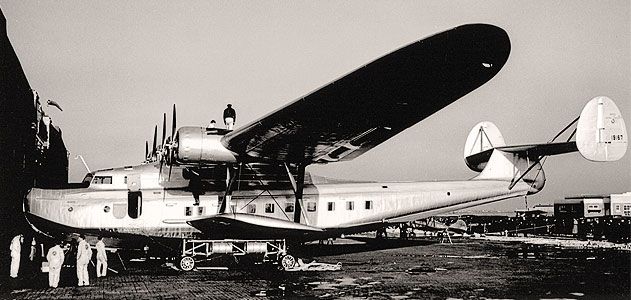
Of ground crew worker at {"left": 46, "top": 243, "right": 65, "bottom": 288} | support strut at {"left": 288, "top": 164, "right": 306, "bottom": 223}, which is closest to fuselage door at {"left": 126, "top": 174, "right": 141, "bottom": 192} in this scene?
ground crew worker at {"left": 46, "top": 243, "right": 65, "bottom": 288}

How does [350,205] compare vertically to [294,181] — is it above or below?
below

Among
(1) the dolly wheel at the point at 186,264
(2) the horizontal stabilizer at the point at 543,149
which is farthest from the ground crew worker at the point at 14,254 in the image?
(2) the horizontal stabilizer at the point at 543,149

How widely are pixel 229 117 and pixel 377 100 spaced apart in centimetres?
543

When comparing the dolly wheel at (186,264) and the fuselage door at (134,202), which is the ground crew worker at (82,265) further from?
the fuselage door at (134,202)

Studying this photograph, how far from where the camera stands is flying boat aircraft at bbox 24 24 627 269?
12.3 meters

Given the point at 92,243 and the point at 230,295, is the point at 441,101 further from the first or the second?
the point at 92,243

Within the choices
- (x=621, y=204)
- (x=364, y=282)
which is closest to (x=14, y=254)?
(x=364, y=282)

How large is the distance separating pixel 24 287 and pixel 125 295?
→ 3.03m

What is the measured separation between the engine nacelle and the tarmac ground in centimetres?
318

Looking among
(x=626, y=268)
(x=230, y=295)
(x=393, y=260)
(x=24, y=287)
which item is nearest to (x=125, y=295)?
(x=230, y=295)

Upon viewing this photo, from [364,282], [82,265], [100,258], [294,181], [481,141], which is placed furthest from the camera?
[481,141]

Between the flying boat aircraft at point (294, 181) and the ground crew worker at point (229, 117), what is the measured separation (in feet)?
2.08

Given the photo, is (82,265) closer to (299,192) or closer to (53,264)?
(53,264)

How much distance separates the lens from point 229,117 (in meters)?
15.9
